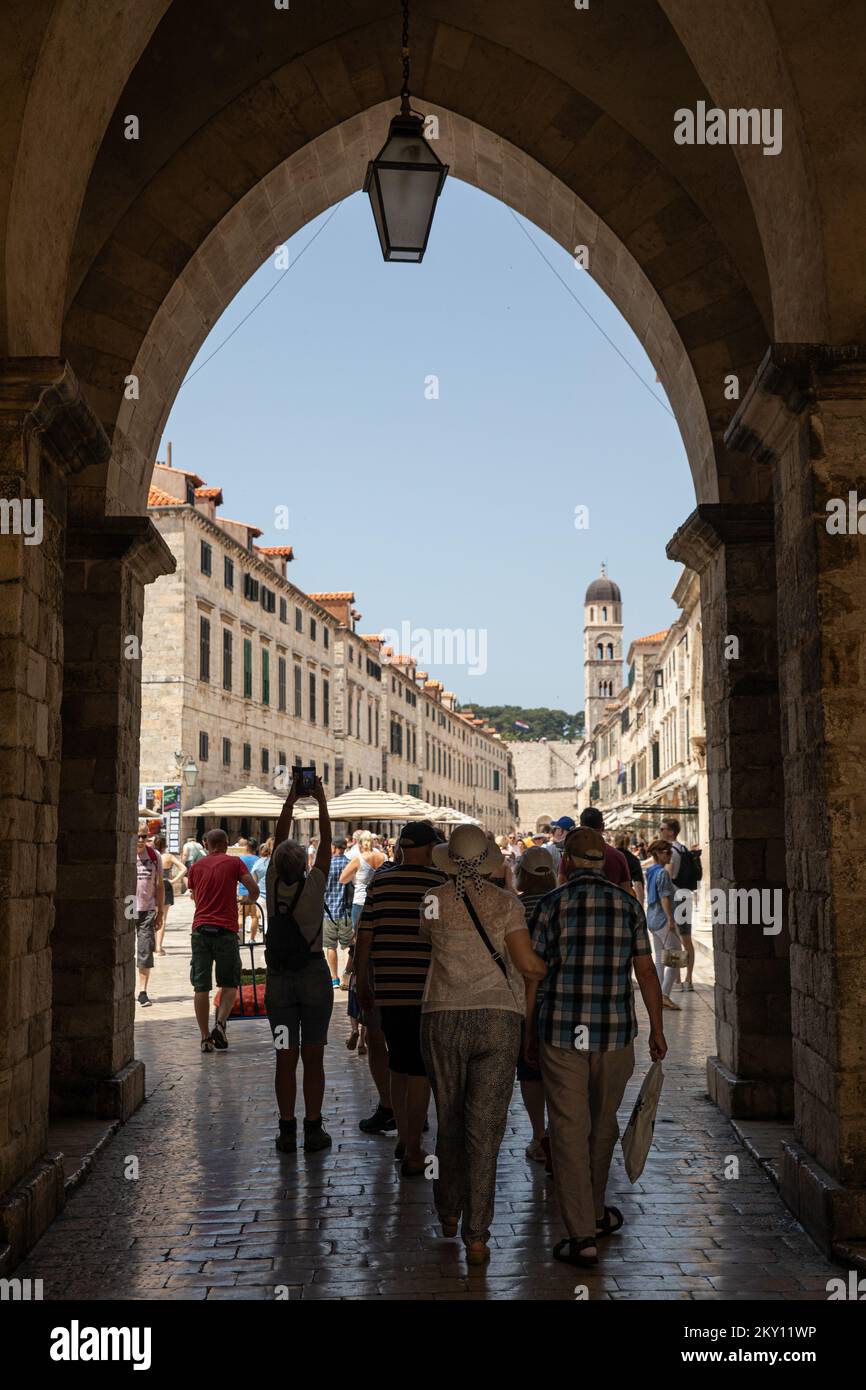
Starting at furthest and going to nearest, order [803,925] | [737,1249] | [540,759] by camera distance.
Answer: [540,759]
[803,925]
[737,1249]

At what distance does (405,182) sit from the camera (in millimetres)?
6445

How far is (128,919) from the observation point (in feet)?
26.1

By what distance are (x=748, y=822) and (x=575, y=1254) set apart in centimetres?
334

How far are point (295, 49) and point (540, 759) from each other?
430 ft

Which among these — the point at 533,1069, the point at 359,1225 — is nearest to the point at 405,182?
the point at 533,1069

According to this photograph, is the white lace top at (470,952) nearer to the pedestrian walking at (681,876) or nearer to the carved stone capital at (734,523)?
the carved stone capital at (734,523)

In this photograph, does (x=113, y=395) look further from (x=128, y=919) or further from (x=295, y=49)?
(x=128, y=919)

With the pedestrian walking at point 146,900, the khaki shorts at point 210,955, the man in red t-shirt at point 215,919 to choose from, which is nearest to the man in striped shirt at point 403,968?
the man in red t-shirt at point 215,919

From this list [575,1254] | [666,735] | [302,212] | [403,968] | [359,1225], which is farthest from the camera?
[666,735]

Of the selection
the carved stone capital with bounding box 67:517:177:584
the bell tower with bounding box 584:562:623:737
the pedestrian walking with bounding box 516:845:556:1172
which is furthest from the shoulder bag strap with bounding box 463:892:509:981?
the bell tower with bounding box 584:562:623:737

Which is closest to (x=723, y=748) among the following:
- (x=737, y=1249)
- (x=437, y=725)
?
(x=737, y=1249)

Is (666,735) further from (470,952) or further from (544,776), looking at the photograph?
(544,776)

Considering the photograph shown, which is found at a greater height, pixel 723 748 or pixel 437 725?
pixel 437 725

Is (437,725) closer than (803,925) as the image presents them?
No
